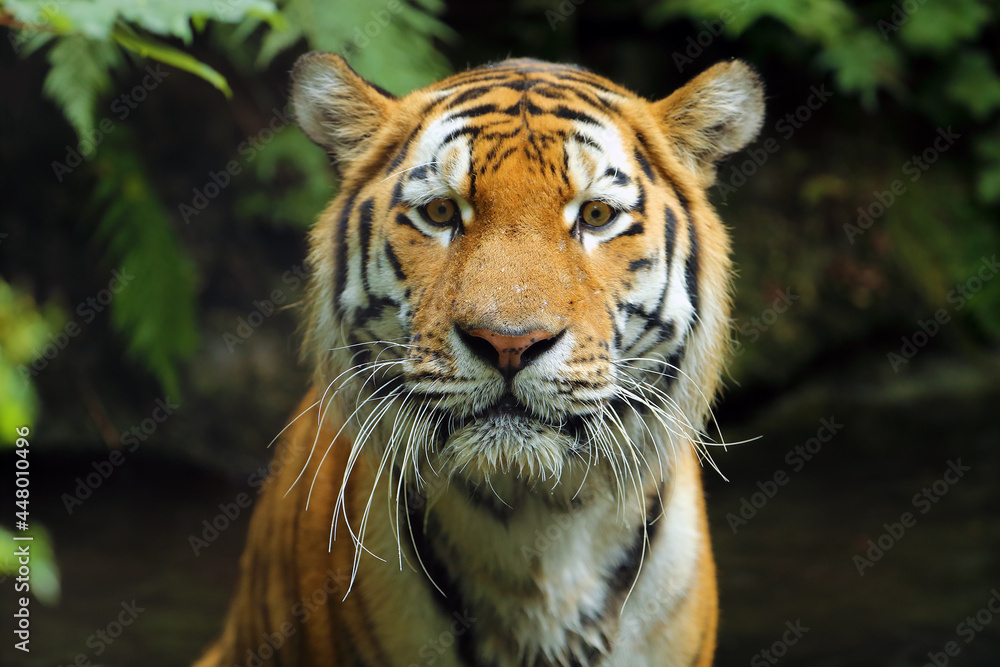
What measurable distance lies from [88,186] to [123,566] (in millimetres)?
1811

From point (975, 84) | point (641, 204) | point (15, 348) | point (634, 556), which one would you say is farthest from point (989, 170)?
point (15, 348)

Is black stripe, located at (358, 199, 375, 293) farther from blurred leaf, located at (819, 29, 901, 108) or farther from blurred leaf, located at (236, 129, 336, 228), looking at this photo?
blurred leaf, located at (819, 29, 901, 108)

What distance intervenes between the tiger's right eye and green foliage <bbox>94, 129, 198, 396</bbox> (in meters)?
2.40

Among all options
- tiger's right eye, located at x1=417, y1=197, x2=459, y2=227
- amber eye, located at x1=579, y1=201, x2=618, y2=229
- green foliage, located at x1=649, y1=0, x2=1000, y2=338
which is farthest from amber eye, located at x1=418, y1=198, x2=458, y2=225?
green foliage, located at x1=649, y1=0, x2=1000, y2=338

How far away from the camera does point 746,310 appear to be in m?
4.94

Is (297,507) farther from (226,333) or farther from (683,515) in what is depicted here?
(226,333)

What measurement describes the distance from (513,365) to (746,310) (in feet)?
11.8

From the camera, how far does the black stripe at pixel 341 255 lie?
6.49ft

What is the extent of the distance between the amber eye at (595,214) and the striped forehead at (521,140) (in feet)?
0.09

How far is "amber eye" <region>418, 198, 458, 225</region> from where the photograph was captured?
5.89ft

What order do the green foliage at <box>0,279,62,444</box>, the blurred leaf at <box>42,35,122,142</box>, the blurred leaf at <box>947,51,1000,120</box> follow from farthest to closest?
the blurred leaf at <box>947,51,1000,120</box>
the blurred leaf at <box>42,35,122,142</box>
the green foliage at <box>0,279,62,444</box>

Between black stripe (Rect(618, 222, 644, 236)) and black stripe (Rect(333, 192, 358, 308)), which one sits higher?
black stripe (Rect(618, 222, 644, 236))

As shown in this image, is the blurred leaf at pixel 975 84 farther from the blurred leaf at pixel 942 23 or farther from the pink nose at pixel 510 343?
the pink nose at pixel 510 343

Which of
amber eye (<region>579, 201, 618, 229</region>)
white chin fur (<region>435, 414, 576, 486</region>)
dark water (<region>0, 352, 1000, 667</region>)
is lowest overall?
dark water (<region>0, 352, 1000, 667</region>)
